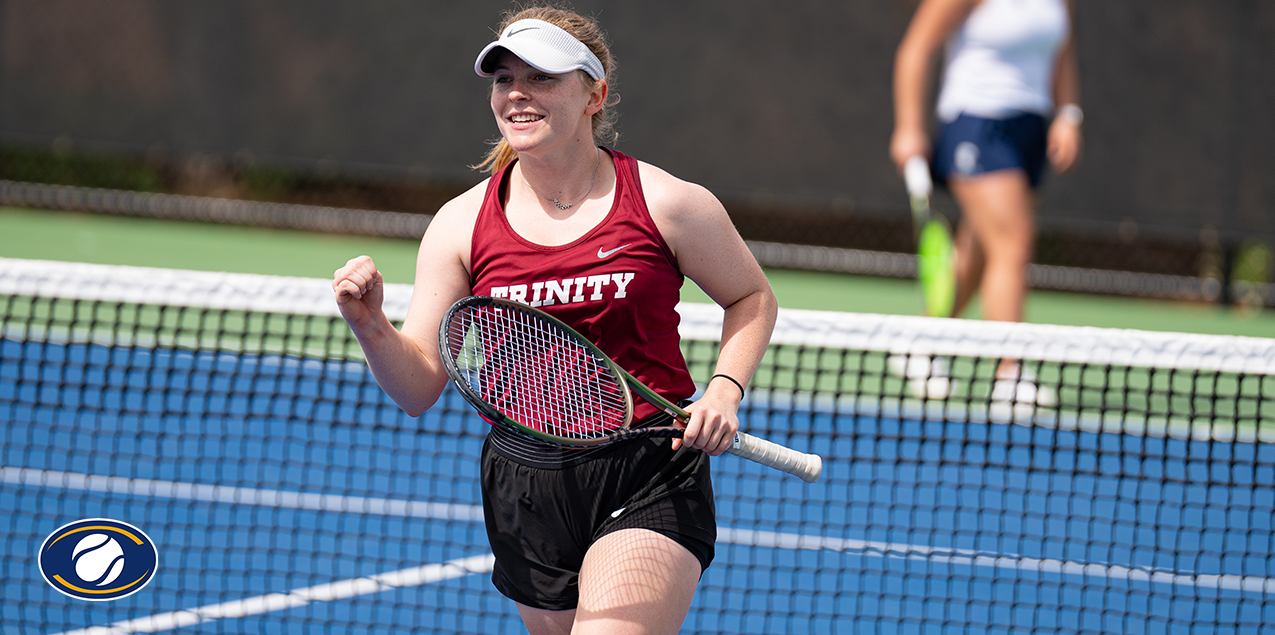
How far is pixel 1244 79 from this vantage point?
7.32 m

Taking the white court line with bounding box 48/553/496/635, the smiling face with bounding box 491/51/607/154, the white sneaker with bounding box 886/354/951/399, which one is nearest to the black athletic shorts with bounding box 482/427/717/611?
the smiling face with bounding box 491/51/607/154

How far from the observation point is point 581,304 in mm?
1989

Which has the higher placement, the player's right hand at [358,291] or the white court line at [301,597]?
the player's right hand at [358,291]

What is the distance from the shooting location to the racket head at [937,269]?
16.4 feet

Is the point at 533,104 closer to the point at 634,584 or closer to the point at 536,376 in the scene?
the point at 536,376

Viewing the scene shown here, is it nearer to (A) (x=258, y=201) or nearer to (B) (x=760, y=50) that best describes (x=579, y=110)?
(B) (x=760, y=50)

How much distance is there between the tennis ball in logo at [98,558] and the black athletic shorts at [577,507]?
3.24 ft

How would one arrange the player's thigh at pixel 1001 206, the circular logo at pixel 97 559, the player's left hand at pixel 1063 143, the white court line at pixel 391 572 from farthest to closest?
the player's left hand at pixel 1063 143, the player's thigh at pixel 1001 206, the white court line at pixel 391 572, the circular logo at pixel 97 559

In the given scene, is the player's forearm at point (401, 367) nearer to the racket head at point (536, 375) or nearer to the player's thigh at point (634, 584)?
the racket head at point (536, 375)

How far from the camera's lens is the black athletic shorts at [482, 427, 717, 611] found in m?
2.03

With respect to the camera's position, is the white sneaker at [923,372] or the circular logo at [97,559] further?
the white sneaker at [923,372]

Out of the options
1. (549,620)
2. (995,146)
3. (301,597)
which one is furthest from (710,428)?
(995,146)

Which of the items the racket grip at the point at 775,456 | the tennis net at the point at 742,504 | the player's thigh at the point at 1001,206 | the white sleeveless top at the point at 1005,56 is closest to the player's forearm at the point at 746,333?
the racket grip at the point at 775,456

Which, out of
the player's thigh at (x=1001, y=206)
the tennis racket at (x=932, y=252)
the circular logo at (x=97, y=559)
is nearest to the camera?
the circular logo at (x=97, y=559)
